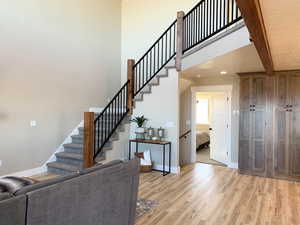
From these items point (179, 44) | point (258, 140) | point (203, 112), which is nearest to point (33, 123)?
point (179, 44)

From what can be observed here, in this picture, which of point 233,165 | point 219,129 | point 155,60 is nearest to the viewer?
point 233,165

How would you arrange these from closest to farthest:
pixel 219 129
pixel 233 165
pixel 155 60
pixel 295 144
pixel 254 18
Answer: pixel 254 18 → pixel 295 144 → pixel 233 165 → pixel 155 60 → pixel 219 129

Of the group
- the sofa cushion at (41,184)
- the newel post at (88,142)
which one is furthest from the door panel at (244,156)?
the sofa cushion at (41,184)

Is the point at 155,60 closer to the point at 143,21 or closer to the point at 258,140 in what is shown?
the point at 143,21

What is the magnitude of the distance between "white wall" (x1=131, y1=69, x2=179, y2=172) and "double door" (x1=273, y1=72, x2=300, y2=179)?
6.95ft

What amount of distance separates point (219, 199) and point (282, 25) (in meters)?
2.67

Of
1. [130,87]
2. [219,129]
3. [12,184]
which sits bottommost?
[12,184]

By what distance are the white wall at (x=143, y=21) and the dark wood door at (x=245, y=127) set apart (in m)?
2.78

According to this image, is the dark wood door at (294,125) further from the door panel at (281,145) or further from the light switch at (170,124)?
the light switch at (170,124)

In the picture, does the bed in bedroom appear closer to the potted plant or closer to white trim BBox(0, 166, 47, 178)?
the potted plant

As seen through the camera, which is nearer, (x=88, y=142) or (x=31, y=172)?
(x=88, y=142)

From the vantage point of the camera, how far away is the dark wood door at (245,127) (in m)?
4.98

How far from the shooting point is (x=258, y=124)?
4895 millimetres

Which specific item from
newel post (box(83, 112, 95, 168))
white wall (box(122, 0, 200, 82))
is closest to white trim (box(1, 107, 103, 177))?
newel post (box(83, 112, 95, 168))
